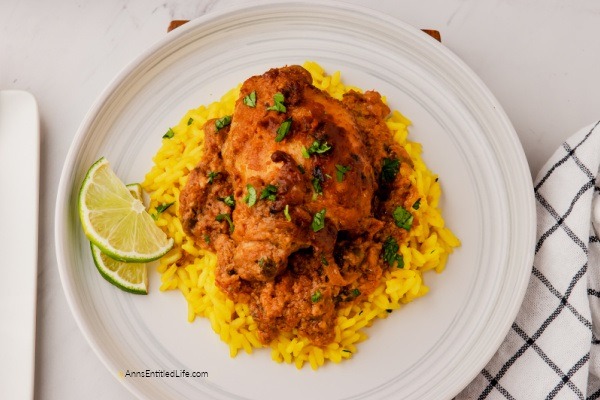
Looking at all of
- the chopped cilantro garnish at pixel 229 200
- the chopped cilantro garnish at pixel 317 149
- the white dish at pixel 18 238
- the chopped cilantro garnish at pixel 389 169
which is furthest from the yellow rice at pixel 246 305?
the white dish at pixel 18 238

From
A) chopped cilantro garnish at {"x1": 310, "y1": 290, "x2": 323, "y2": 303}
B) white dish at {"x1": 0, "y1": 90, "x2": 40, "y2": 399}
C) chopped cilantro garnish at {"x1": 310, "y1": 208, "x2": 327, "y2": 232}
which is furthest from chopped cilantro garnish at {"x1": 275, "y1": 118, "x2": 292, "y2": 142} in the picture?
white dish at {"x1": 0, "y1": 90, "x2": 40, "y2": 399}

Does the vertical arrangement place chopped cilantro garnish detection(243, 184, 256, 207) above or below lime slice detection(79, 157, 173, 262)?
above

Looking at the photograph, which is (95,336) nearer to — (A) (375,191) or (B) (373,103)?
(A) (375,191)

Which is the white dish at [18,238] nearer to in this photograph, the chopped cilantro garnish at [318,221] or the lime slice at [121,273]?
the lime slice at [121,273]

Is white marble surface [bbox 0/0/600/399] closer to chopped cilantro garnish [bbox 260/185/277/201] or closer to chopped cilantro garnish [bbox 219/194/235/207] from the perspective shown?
chopped cilantro garnish [bbox 219/194/235/207]

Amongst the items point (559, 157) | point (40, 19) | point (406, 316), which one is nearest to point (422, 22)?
point (559, 157)
